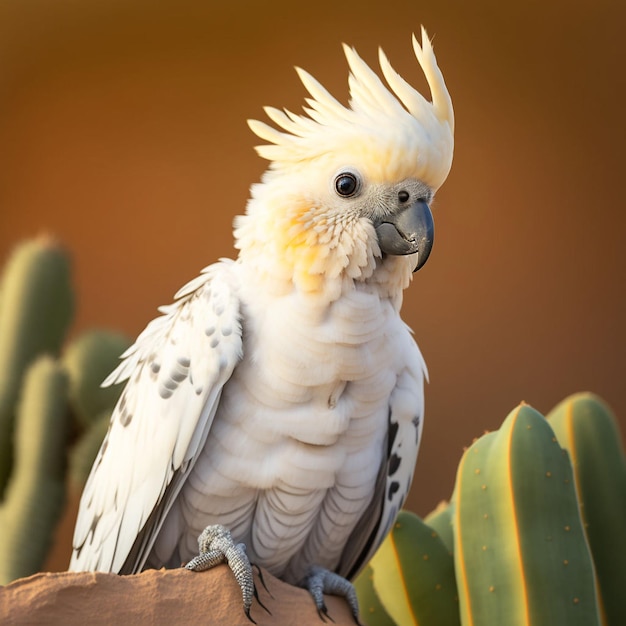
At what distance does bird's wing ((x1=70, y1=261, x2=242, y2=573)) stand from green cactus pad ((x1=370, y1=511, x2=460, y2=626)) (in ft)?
2.14

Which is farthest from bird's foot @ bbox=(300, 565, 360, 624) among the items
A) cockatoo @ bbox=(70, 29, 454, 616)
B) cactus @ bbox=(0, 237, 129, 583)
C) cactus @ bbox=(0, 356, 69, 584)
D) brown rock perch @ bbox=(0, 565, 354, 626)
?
cactus @ bbox=(0, 356, 69, 584)

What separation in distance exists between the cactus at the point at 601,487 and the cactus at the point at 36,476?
74.2 inches

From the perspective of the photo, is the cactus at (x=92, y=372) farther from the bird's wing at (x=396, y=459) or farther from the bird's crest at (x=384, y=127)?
the bird's crest at (x=384, y=127)

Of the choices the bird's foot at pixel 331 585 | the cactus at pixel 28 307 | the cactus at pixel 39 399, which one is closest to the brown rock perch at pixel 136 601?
the bird's foot at pixel 331 585

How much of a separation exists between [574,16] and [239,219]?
325 cm

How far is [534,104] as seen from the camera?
15.4 feet

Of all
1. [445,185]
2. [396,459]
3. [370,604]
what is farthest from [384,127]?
[445,185]

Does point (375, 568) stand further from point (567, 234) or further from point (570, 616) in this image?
point (567, 234)

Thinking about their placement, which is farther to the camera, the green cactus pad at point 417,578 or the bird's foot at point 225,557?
the green cactus pad at point 417,578

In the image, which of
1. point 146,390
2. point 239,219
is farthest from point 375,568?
point 239,219

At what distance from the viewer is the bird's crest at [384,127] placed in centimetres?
189

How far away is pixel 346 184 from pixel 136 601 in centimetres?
96

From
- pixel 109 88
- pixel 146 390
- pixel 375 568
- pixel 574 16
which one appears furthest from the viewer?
pixel 109 88

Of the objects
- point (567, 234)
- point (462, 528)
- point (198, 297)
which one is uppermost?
point (567, 234)
